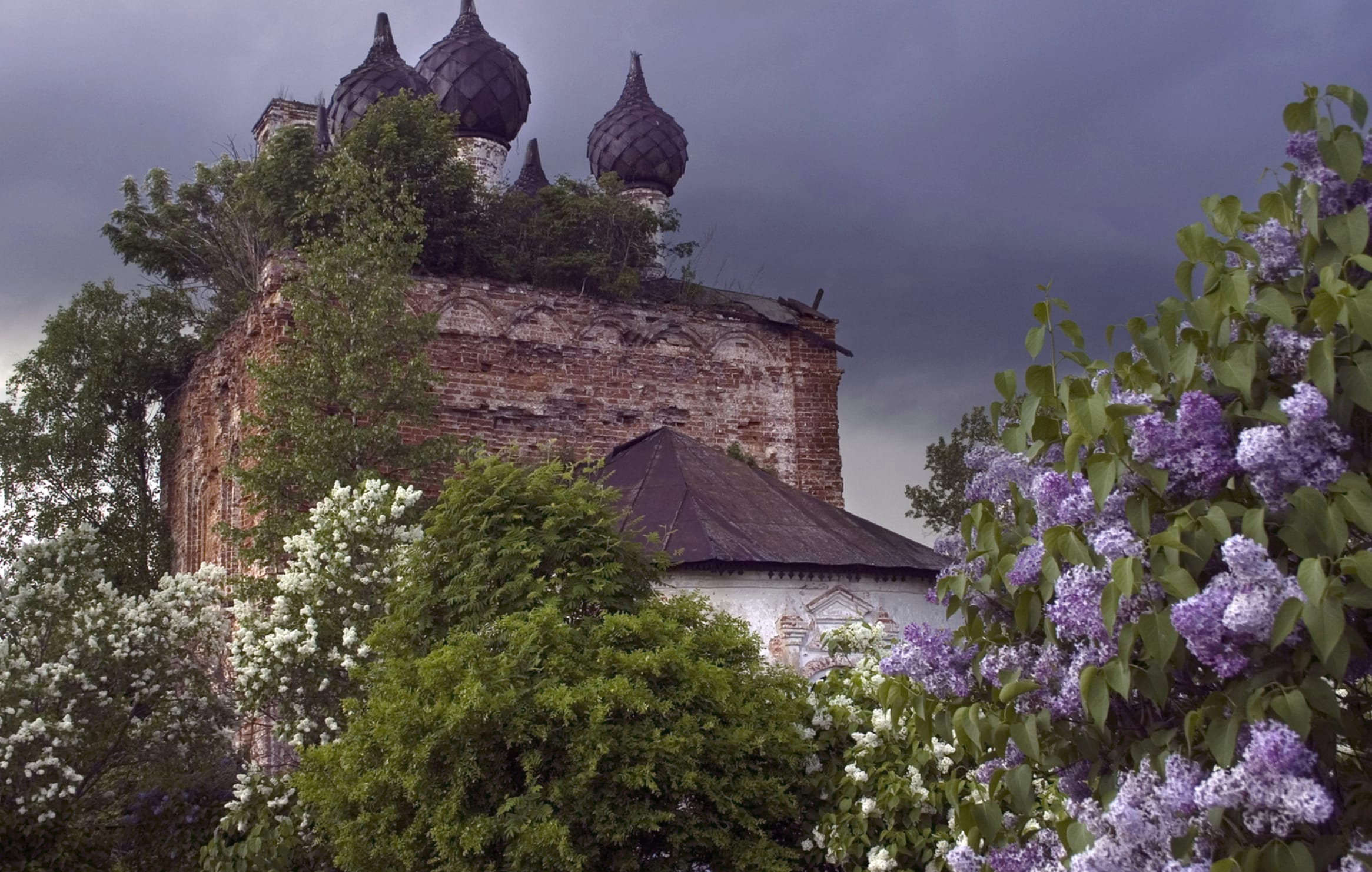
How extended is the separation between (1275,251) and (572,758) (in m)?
4.87

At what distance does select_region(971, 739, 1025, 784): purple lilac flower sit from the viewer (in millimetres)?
3976

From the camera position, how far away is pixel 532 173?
23500mm

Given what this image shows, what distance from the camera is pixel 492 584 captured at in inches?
330

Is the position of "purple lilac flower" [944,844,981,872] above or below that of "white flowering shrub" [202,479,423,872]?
below

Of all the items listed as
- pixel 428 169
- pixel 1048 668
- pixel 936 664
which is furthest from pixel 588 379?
pixel 1048 668

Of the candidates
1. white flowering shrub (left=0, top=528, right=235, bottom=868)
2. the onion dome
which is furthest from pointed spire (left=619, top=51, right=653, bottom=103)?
white flowering shrub (left=0, top=528, right=235, bottom=868)

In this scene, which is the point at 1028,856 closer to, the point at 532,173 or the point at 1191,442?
the point at 1191,442

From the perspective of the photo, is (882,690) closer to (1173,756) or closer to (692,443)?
(1173,756)

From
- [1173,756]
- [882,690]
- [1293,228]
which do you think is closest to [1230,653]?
[1173,756]

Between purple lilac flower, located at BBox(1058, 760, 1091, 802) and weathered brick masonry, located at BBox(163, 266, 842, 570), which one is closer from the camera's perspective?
purple lilac flower, located at BBox(1058, 760, 1091, 802)

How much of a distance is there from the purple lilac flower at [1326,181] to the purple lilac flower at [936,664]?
1654mm

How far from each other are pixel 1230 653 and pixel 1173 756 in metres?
0.32

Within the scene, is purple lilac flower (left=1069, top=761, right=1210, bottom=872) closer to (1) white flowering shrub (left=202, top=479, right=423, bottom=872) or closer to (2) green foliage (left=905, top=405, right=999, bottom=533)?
(1) white flowering shrub (left=202, top=479, right=423, bottom=872)

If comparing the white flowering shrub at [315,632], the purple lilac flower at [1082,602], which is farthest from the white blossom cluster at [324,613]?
the purple lilac flower at [1082,602]
